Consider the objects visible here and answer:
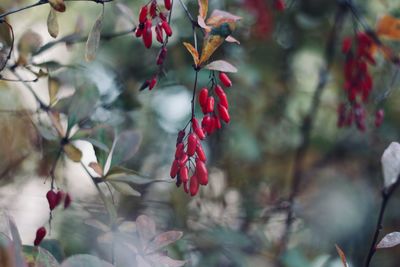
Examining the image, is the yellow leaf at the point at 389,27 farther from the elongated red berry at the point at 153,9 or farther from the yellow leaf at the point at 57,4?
the yellow leaf at the point at 57,4

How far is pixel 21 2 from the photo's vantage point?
4.66ft

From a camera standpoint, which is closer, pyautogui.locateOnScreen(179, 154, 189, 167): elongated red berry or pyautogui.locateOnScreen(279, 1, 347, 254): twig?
pyautogui.locateOnScreen(179, 154, 189, 167): elongated red berry

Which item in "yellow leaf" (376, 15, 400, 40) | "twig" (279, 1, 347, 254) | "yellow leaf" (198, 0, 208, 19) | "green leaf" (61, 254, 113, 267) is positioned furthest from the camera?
"twig" (279, 1, 347, 254)

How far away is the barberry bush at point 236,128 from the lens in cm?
117

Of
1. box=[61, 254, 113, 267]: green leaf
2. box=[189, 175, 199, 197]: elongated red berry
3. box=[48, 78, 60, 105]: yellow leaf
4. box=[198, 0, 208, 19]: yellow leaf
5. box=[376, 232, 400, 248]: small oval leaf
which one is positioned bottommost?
box=[376, 232, 400, 248]: small oval leaf

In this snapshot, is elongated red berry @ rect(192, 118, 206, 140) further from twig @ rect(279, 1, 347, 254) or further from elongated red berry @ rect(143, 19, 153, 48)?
twig @ rect(279, 1, 347, 254)

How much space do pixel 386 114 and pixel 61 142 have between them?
0.99 m

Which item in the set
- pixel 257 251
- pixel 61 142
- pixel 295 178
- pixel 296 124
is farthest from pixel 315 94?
pixel 61 142

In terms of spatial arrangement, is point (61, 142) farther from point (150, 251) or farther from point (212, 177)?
point (212, 177)

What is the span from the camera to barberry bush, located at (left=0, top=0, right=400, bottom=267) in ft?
3.85

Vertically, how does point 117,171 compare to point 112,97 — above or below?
above

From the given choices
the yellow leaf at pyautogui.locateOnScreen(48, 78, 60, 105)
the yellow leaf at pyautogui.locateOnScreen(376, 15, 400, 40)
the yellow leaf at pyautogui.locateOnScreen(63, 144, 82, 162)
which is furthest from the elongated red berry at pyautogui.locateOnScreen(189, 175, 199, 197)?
the yellow leaf at pyautogui.locateOnScreen(376, 15, 400, 40)

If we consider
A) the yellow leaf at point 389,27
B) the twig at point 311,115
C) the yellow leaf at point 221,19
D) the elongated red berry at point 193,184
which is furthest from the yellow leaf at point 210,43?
the twig at point 311,115

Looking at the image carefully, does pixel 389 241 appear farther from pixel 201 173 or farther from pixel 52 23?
pixel 52 23
